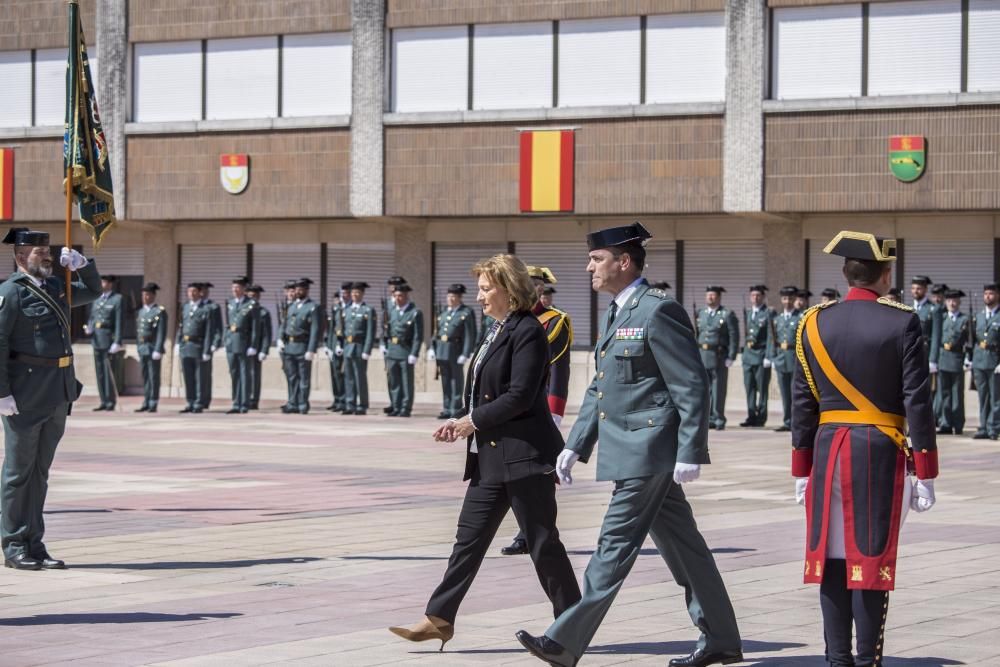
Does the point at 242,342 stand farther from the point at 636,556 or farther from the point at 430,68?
the point at 636,556

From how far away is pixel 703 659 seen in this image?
24.0ft

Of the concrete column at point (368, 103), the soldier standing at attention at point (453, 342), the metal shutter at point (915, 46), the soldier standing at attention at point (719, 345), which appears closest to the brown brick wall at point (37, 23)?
the concrete column at point (368, 103)

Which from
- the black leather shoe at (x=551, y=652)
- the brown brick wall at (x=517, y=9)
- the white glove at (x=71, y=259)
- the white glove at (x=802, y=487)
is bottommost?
the black leather shoe at (x=551, y=652)

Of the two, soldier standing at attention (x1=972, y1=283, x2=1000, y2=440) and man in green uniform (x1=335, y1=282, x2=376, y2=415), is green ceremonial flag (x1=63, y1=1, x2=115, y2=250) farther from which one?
man in green uniform (x1=335, y1=282, x2=376, y2=415)

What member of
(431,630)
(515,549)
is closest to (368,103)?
(515,549)

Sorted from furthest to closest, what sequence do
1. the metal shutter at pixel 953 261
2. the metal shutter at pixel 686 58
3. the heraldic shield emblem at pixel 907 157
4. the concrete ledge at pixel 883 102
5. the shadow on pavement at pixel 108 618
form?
the metal shutter at pixel 686 58
the metal shutter at pixel 953 261
the heraldic shield emblem at pixel 907 157
the concrete ledge at pixel 883 102
the shadow on pavement at pixel 108 618

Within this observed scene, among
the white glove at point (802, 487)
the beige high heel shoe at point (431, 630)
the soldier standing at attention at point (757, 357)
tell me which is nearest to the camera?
the white glove at point (802, 487)

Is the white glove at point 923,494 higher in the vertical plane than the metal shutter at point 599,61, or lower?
lower

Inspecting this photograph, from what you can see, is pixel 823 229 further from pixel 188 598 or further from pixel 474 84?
pixel 188 598

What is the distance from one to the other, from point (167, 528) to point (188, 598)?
125 inches

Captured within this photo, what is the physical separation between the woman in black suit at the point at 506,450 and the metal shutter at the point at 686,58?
66.2 ft

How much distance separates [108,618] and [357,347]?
62.8 ft

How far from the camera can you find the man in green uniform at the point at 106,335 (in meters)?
28.7

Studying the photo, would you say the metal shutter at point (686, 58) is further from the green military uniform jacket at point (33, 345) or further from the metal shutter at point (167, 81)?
the green military uniform jacket at point (33, 345)
